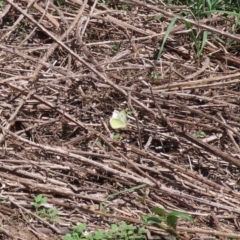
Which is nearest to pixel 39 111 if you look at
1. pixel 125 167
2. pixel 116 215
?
pixel 125 167

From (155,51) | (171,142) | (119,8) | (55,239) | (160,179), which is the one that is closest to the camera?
(55,239)

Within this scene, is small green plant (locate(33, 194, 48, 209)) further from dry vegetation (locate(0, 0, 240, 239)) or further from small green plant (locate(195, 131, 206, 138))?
small green plant (locate(195, 131, 206, 138))

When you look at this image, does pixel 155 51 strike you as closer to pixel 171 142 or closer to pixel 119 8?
pixel 119 8

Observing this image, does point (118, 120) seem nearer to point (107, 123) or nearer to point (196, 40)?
point (107, 123)

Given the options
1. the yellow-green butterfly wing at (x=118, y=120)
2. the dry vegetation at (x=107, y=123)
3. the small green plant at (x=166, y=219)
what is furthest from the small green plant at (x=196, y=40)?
the small green plant at (x=166, y=219)

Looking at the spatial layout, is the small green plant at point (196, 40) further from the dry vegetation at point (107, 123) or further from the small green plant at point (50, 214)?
the small green plant at point (50, 214)

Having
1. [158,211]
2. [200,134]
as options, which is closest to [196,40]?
[200,134]
